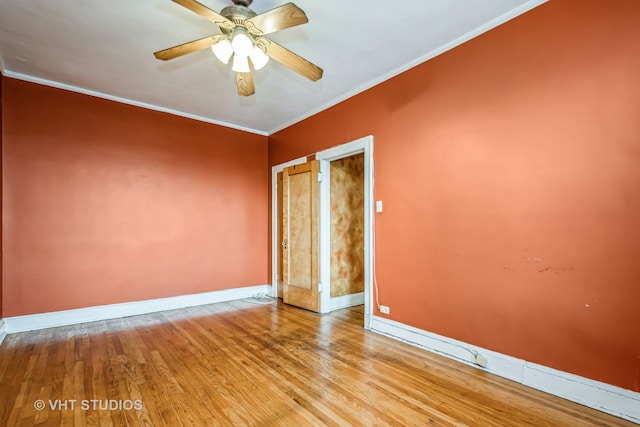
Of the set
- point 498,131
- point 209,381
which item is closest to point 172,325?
point 209,381

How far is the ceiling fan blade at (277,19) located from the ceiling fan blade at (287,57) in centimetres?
11

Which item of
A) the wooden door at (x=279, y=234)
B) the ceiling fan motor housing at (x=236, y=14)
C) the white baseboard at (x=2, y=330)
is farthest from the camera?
the wooden door at (x=279, y=234)

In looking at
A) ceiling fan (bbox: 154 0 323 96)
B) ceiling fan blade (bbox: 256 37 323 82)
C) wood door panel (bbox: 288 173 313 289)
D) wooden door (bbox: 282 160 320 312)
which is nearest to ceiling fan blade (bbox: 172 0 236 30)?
ceiling fan (bbox: 154 0 323 96)

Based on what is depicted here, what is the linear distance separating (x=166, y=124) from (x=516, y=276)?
455 centimetres

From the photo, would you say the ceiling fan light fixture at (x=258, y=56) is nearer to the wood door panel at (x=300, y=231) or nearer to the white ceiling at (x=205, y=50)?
the white ceiling at (x=205, y=50)

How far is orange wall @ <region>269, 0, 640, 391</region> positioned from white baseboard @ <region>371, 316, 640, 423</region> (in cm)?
5

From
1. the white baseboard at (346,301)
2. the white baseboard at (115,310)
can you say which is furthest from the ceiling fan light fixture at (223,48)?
the white baseboard at (115,310)

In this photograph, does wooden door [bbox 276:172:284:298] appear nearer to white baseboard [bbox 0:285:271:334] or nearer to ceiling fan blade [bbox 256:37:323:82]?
white baseboard [bbox 0:285:271:334]

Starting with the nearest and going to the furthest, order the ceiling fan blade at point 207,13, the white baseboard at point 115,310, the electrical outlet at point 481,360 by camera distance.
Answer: the ceiling fan blade at point 207,13
the electrical outlet at point 481,360
the white baseboard at point 115,310

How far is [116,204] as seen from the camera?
383 cm

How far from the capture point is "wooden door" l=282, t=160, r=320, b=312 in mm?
4098

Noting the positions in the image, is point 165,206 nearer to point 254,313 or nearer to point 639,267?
point 254,313

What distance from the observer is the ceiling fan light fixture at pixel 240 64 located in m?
2.13

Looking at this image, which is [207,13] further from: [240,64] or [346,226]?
[346,226]
